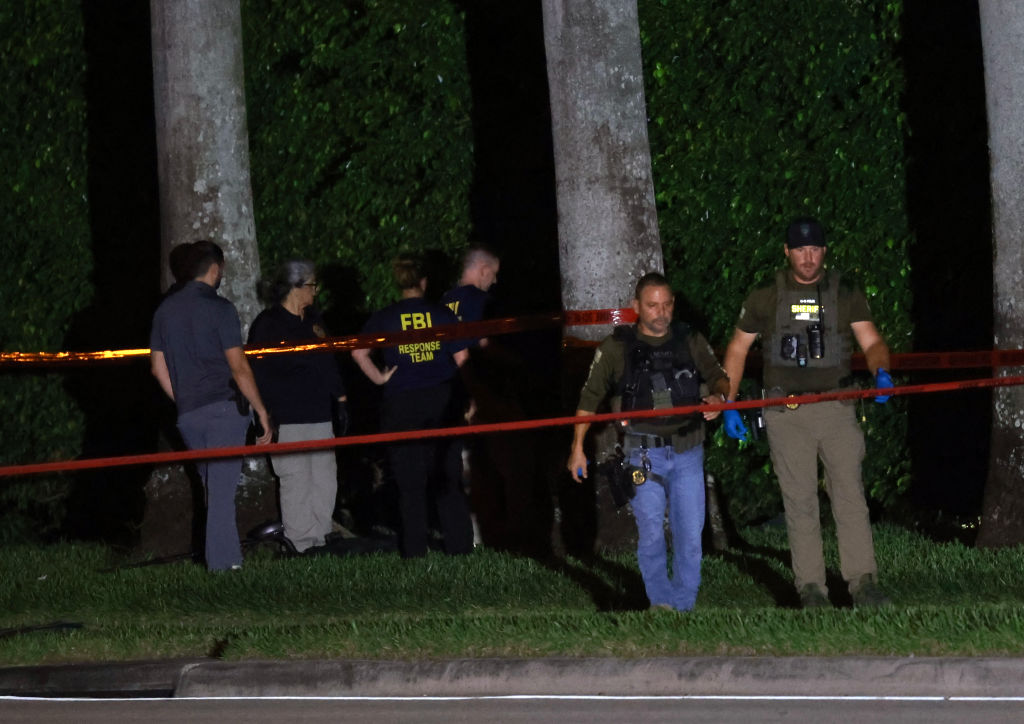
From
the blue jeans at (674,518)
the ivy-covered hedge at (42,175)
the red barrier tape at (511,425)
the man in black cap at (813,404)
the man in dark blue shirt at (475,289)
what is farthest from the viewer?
the ivy-covered hedge at (42,175)

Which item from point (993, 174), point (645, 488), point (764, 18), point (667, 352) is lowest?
point (645, 488)

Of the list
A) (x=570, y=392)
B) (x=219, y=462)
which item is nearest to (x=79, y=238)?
(x=219, y=462)

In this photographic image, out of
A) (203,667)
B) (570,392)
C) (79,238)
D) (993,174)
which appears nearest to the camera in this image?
(203,667)

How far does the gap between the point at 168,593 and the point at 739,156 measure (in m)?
4.40

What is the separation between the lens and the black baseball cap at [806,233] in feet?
31.7

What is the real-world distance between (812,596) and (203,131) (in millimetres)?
5457

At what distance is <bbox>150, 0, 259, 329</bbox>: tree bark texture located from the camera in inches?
520

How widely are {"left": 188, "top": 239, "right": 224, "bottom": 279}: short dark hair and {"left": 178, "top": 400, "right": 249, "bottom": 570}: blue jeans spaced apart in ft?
2.60

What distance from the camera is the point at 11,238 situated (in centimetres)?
1477

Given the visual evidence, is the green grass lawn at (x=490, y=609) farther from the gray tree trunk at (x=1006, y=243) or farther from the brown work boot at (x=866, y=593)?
the gray tree trunk at (x=1006, y=243)

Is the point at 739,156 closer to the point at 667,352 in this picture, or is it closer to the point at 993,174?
the point at 993,174

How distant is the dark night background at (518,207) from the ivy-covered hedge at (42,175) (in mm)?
123

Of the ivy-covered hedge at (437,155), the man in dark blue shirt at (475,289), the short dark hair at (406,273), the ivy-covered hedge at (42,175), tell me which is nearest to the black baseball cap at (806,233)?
the ivy-covered hedge at (437,155)

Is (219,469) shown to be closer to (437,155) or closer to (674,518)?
(437,155)
